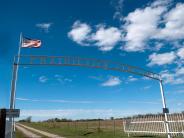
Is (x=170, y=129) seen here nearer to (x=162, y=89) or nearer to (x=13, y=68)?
(x=162, y=89)

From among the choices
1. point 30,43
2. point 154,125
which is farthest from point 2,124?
point 154,125

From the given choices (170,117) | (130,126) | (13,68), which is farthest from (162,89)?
(13,68)

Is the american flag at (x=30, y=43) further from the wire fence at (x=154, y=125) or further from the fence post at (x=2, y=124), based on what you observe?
the fence post at (x=2, y=124)

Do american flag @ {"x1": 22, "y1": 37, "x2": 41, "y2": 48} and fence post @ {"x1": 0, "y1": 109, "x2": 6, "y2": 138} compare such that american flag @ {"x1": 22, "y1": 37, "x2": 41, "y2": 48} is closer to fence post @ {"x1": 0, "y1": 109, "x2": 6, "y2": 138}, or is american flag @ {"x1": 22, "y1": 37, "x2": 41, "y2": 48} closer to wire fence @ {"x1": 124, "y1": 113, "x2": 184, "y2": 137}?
wire fence @ {"x1": 124, "y1": 113, "x2": 184, "y2": 137}

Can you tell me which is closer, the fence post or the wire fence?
the fence post

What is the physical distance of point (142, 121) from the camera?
28078 millimetres

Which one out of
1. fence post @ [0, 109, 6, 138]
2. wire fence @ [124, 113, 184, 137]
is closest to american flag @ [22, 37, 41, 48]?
wire fence @ [124, 113, 184, 137]

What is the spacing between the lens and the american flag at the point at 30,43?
963 inches

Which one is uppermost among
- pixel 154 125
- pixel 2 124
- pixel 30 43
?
pixel 30 43

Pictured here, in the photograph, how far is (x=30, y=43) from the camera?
81.9 ft

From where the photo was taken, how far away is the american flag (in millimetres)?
24469

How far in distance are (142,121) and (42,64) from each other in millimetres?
11423

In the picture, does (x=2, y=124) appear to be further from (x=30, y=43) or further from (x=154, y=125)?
(x=154, y=125)

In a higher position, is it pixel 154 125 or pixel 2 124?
pixel 154 125
